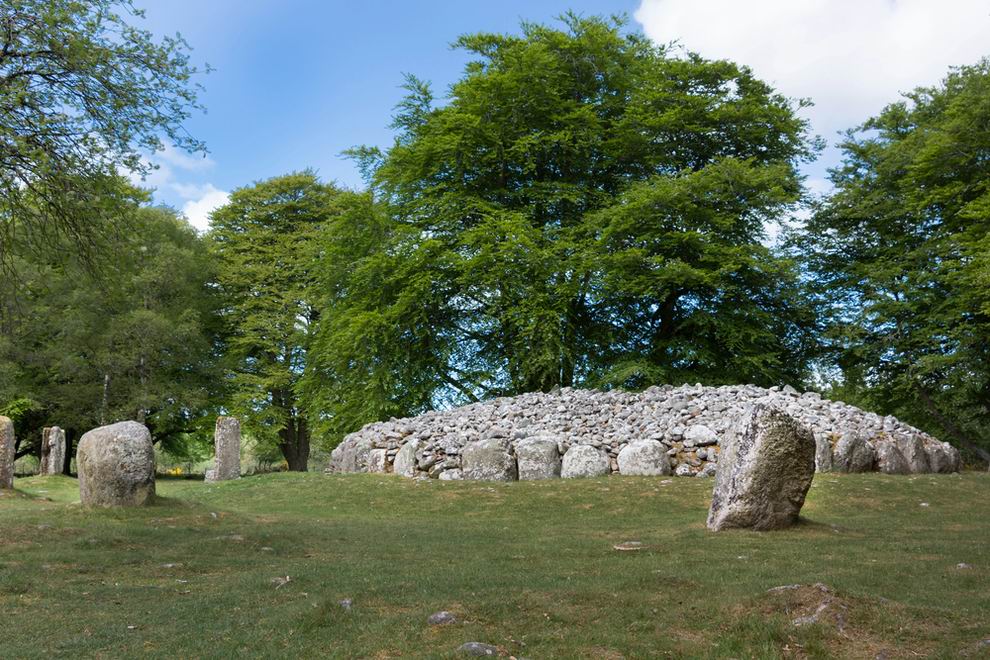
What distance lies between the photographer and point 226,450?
2586 cm

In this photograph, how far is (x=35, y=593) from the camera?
8.27m

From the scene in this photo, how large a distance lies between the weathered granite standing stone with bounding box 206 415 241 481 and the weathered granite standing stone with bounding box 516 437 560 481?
33.6ft

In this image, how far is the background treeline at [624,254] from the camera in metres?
29.0

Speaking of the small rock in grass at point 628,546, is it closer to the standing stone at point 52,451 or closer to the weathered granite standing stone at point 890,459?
the weathered granite standing stone at point 890,459

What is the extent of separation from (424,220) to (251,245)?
14359 mm

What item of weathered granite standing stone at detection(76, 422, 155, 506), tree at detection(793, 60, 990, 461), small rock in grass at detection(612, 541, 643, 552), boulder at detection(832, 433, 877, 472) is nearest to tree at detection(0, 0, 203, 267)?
weathered granite standing stone at detection(76, 422, 155, 506)

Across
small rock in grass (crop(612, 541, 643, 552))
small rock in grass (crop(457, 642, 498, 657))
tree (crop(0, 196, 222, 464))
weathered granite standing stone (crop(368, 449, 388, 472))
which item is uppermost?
tree (crop(0, 196, 222, 464))

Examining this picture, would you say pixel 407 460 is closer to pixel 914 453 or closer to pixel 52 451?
pixel 914 453

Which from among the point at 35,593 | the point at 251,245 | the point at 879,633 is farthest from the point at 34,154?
the point at 251,245

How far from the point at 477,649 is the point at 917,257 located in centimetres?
3034

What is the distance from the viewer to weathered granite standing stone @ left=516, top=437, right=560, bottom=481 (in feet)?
69.5

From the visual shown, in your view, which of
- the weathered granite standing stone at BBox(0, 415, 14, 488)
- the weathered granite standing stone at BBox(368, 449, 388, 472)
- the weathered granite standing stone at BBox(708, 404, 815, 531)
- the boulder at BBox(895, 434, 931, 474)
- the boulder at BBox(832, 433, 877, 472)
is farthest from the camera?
the weathered granite standing stone at BBox(368, 449, 388, 472)

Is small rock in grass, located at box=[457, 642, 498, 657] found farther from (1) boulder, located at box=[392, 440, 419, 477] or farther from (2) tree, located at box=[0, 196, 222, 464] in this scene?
(2) tree, located at box=[0, 196, 222, 464]

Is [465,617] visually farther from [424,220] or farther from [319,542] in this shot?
[424,220]
